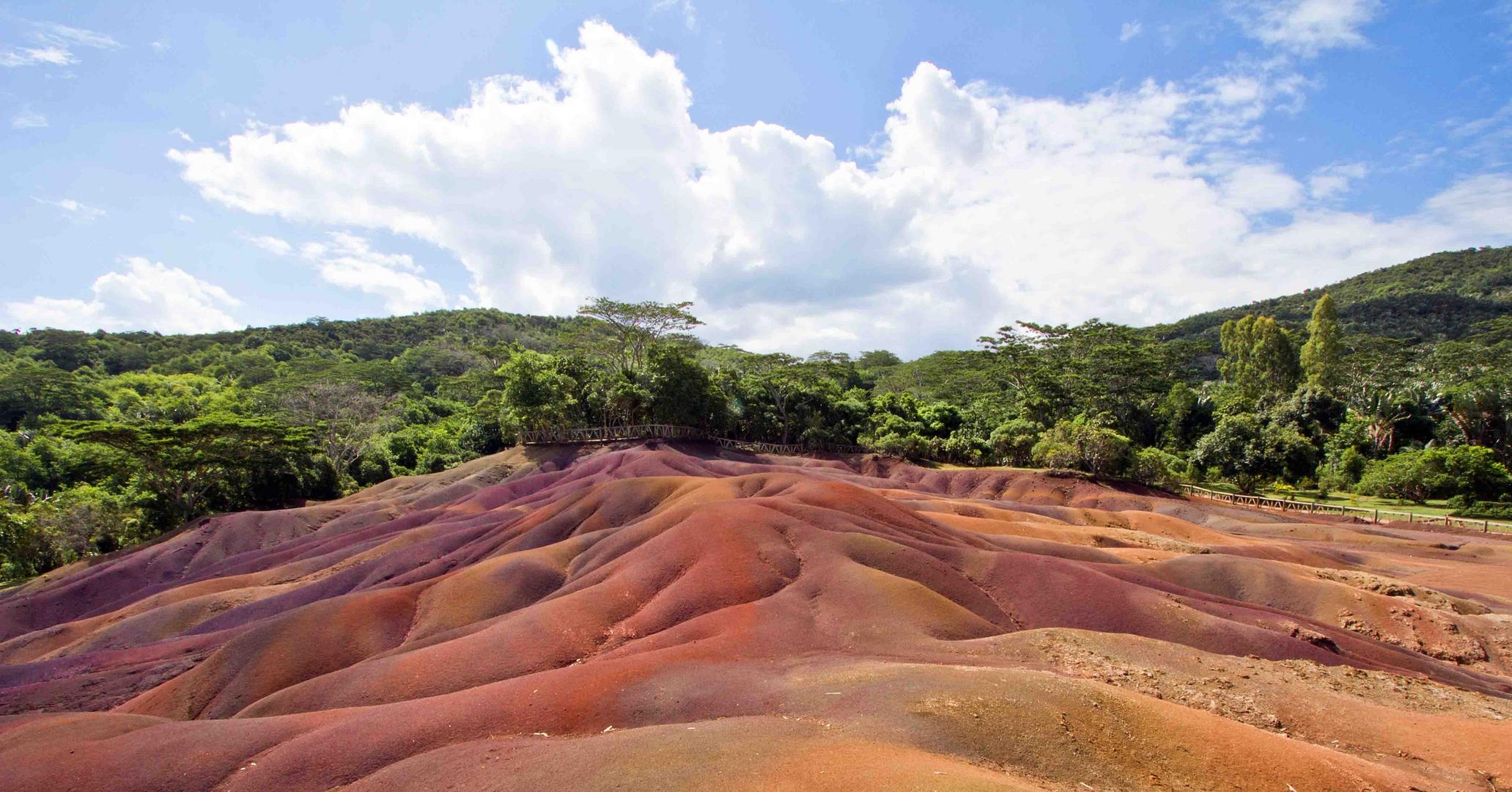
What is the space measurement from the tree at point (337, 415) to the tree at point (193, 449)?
12.7 metres

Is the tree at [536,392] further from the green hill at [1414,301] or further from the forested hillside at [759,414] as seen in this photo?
the green hill at [1414,301]

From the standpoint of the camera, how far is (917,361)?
4183 inches

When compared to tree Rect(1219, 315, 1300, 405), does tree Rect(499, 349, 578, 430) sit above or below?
below

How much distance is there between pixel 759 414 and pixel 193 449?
43.9m

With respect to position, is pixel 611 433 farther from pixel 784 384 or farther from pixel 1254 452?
pixel 1254 452

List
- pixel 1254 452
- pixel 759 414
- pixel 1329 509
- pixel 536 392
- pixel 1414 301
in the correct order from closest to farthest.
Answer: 1. pixel 1329 509
2. pixel 1254 452
3. pixel 536 392
4. pixel 759 414
5. pixel 1414 301

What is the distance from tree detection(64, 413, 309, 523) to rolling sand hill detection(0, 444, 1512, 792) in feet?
26.3

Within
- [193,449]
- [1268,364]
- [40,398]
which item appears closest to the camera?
[193,449]

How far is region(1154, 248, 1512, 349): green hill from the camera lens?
10144 cm

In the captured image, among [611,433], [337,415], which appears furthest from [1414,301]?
[337,415]

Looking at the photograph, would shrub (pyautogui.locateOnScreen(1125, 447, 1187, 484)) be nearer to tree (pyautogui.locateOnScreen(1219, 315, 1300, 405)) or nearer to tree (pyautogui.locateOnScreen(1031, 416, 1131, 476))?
tree (pyautogui.locateOnScreen(1031, 416, 1131, 476))

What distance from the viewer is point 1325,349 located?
66875 mm

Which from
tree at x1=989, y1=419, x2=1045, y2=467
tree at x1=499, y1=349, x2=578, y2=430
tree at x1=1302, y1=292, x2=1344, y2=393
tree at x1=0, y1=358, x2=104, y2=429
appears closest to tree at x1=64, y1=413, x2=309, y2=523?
tree at x1=499, y1=349, x2=578, y2=430

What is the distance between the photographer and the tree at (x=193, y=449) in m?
40.0
